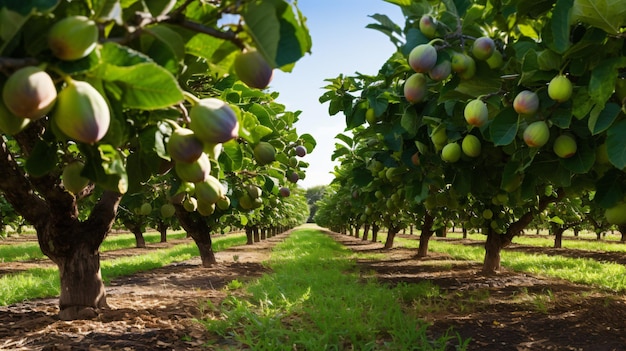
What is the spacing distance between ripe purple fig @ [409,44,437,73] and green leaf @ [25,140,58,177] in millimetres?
1281

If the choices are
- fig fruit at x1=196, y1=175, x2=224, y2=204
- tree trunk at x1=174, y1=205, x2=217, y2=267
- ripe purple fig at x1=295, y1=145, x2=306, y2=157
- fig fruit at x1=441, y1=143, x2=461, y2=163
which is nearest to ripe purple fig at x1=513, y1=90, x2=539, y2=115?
fig fruit at x1=441, y1=143, x2=461, y2=163

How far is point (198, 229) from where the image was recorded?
8.97 meters

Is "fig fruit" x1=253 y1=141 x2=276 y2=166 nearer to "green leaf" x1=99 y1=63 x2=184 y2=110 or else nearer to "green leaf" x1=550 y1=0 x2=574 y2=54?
"green leaf" x1=99 y1=63 x2=184 y2=110

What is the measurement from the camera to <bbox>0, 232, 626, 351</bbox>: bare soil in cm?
350

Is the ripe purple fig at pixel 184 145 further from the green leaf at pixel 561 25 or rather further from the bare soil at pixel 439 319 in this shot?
the bare soil at pixel 439 319

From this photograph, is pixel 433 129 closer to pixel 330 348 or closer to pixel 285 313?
pixel 330 348

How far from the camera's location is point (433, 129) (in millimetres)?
2486

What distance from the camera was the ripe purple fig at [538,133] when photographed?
1.61 m

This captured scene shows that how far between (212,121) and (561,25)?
1303 mm

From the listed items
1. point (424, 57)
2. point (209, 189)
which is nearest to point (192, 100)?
point (209, 189)

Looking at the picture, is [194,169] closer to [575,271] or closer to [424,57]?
[424,57]

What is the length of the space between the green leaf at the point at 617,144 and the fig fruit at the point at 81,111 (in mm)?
1531

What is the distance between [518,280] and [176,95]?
8.43 m

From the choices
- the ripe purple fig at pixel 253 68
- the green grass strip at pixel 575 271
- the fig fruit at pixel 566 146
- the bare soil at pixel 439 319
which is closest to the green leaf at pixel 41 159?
the ripe purple fig at pixel 253 68
